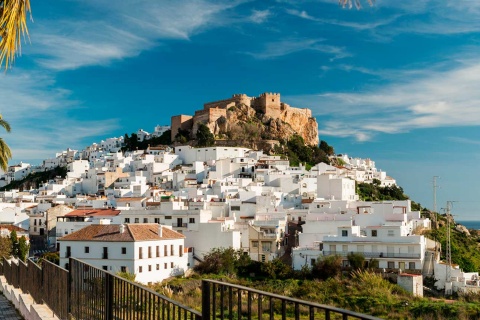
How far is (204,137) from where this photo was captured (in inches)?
3031

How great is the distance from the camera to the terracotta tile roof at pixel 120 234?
2972cm

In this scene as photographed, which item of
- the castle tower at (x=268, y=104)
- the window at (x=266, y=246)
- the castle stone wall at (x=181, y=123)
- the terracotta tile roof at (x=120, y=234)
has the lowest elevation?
the window at (x=266, y=246)

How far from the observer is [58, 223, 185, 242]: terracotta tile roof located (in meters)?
29.7

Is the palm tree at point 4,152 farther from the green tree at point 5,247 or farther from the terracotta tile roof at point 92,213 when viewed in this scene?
the terracotta tile roof at point 92,213

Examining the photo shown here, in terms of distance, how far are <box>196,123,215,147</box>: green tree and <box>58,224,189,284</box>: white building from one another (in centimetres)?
4440

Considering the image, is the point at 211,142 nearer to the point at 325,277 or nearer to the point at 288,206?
the point at 288,206

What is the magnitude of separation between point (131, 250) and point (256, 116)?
188 ft

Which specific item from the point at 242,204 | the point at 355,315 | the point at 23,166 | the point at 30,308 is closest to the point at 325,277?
the point at 242,204

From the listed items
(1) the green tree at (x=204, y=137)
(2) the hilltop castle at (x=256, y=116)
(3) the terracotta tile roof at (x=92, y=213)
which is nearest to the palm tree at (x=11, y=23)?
(3) the terracotta tile roof at (x=92, y=213)

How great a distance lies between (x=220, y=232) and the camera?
34531 mm

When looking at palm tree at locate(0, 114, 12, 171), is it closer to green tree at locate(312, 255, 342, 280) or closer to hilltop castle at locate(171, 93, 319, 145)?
green tree at locate(312, 255, 342, 280)

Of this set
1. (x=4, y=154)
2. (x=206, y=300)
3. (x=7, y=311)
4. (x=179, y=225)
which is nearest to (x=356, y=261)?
(x=179, y=225)

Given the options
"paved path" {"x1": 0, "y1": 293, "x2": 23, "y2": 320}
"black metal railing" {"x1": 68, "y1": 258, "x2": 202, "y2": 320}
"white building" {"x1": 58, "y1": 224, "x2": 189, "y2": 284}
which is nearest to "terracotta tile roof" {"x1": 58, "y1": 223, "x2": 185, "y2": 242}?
"white building" {"x1": 58, "y1": 224, "x2": 189, "y2": 284}

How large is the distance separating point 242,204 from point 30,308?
3380 centimetres
